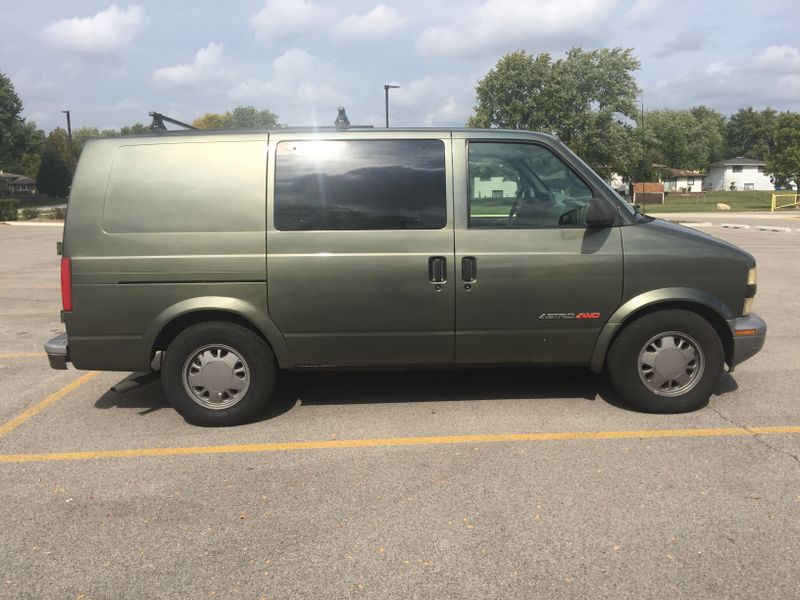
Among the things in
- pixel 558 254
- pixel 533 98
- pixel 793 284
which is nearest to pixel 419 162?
pixel 558 254

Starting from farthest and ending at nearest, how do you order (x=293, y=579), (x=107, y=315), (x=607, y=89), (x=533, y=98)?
(x=607, y=89) → (x=533, y=98) → (x=107, y=315) → (x=293, y=579)

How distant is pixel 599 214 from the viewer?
14.1 ft

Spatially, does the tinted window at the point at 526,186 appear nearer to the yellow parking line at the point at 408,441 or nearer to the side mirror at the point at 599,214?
the side mirror at the point at 599,214

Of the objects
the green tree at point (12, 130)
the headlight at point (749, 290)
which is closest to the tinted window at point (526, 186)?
the headlight at point (749, 290)

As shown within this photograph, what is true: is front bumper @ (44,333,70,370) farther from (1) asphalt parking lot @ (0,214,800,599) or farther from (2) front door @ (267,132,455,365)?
(2) front door @ (267,132,455,365)

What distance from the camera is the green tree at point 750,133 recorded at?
120 meters

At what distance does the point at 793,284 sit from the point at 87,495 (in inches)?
428

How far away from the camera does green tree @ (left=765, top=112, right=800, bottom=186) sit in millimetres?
46000

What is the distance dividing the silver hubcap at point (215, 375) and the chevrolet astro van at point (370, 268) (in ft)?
0.04

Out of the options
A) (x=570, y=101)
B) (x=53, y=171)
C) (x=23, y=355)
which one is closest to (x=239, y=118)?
(x=53, y=171)

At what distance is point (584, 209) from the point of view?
445 centimetres

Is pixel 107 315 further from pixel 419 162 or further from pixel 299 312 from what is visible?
pixel 419 162

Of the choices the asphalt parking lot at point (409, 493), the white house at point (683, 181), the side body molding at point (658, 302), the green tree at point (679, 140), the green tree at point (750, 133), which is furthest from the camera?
the green tree at point (750, 133)

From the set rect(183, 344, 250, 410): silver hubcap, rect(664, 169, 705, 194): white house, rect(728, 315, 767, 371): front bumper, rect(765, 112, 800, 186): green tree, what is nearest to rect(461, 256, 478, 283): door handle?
rect(183, 344, 250, 410): silver hubcap
